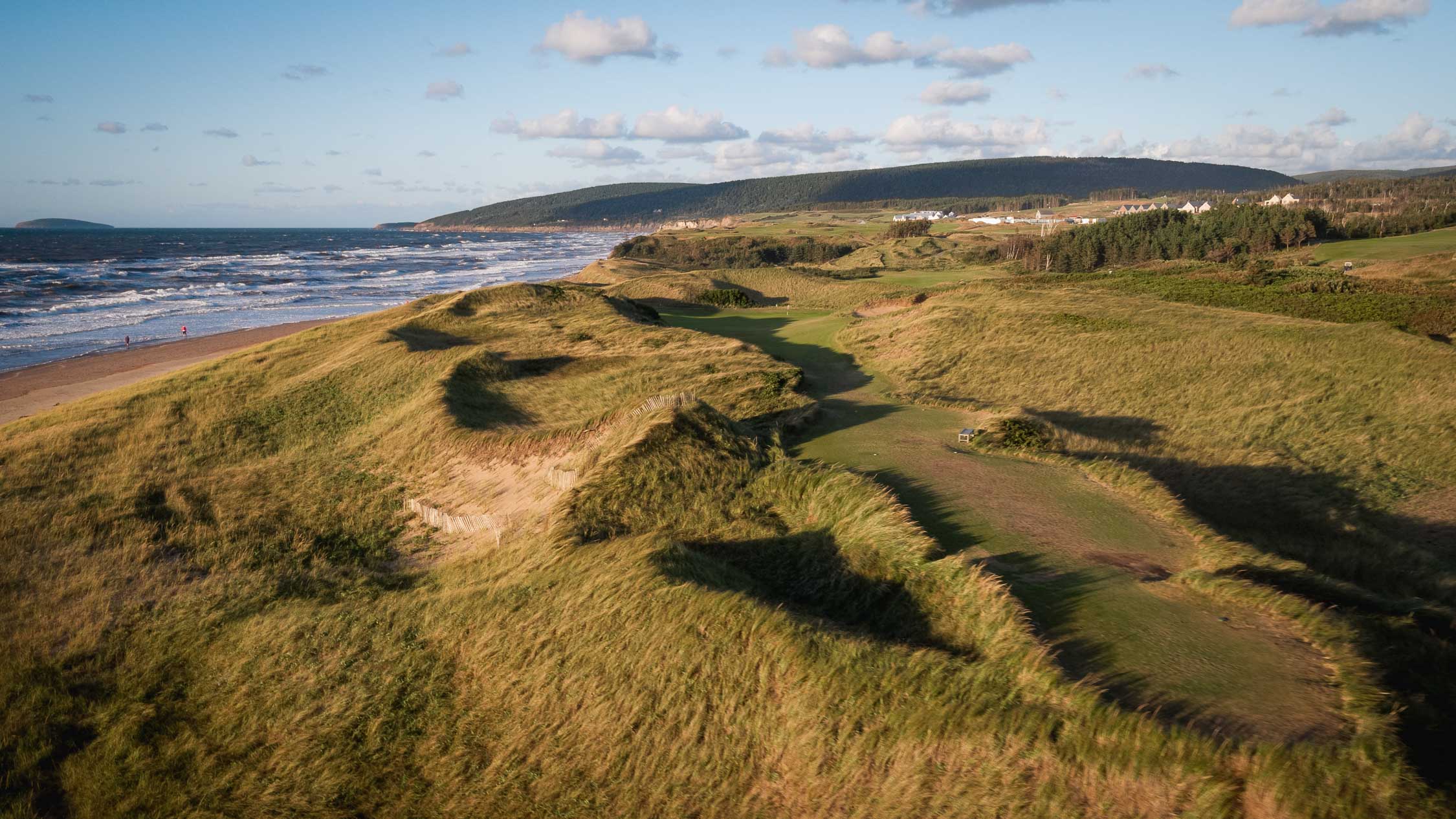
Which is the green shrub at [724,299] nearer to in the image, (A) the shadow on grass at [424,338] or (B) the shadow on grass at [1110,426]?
(A) the shadow on grass at [424,338]

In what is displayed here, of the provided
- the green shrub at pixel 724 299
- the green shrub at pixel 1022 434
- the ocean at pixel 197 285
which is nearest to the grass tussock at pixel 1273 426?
the green shrub at pixel 1022 434

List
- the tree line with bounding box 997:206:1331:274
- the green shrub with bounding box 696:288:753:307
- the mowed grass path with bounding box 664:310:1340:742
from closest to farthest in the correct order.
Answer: the mowed grass path with bounding box 664:310:1340:742, the green shrub with bounding box 696:288:753:307, the tree line with bounding box 997:206:1331:274

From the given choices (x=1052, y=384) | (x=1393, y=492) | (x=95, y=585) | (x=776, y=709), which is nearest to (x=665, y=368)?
(x=1052, y=384)

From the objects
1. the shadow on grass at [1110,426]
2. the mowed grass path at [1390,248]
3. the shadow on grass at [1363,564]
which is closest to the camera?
the shadow on grass at [1363,564]

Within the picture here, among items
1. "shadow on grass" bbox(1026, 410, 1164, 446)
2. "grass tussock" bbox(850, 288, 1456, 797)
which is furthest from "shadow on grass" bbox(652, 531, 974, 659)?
"shadow on grass" bbox(1026, 410, 1164, 446)

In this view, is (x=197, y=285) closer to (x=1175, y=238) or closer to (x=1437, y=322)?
(x=1175, y=238)

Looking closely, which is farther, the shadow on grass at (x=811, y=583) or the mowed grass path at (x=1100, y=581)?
the shadow on grass at (x=811, y=583)

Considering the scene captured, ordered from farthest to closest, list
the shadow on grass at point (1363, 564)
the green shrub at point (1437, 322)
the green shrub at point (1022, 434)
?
the green shrub at point (1437, 322) < the green shrub at point (1022, 434) < the shadow on grass at point (1363, 564)

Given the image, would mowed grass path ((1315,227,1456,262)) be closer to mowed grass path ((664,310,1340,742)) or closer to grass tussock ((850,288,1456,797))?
grass tussock ((850,288,1456,797))
